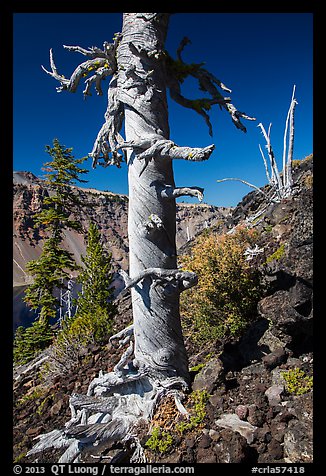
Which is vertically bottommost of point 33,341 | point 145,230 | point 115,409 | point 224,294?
point 33,341

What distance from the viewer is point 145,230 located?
393cm

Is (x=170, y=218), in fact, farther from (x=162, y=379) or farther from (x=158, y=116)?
(x=162, y=379)

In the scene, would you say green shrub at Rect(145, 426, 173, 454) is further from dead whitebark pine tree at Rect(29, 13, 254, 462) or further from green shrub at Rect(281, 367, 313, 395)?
green shrub at Rect(281, 367, 313, 395)

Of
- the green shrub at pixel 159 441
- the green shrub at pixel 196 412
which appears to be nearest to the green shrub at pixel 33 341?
the green shrub at pixel 196 412

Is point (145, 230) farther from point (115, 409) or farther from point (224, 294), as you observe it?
point (224, 294)

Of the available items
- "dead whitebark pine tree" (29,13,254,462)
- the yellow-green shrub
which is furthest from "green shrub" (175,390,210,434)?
the yellow-green shrub

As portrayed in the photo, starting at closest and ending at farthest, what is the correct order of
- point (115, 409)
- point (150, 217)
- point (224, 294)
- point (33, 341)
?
point (115, 409) → point (150, 217) → point (224, 294) → point (33, 341)

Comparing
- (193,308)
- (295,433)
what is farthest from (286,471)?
(193,308)

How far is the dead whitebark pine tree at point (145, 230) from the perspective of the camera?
3701 millimetres

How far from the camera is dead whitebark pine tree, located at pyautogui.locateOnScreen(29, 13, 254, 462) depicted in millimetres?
3701

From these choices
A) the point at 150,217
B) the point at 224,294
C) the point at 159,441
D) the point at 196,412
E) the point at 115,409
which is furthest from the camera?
the point at 224,294

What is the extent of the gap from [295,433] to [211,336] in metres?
2.67

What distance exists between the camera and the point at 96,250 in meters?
11.9

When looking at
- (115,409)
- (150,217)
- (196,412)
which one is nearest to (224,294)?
(196,412)
